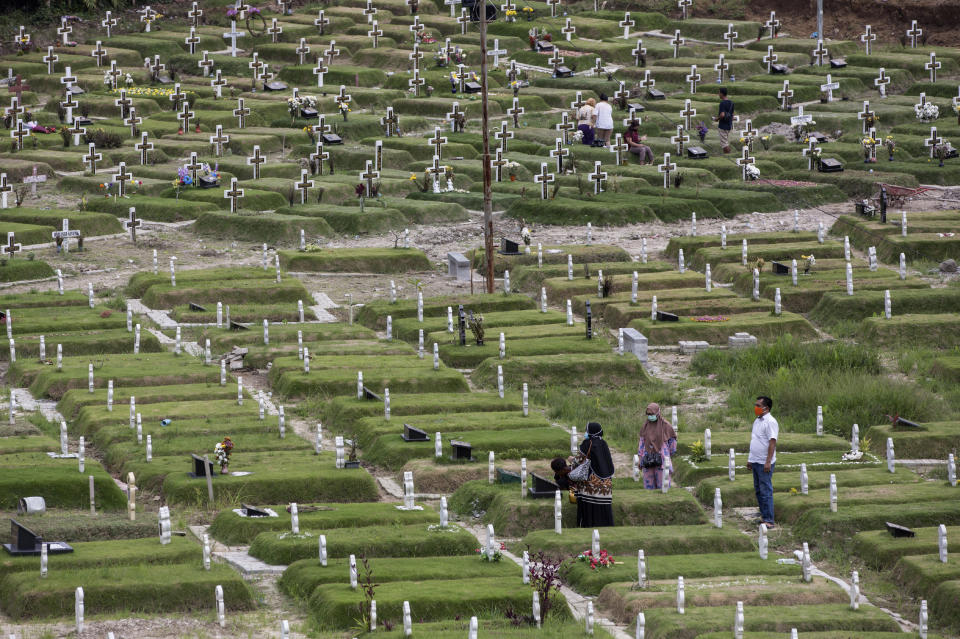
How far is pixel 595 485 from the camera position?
973 inches

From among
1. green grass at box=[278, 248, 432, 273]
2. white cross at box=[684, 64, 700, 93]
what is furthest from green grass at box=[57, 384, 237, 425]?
white cross at box=[684, 64, 700, 93]

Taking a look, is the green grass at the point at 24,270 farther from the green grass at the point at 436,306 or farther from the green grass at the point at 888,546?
the green grass at the point at 888,546

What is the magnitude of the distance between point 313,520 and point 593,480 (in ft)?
13.9

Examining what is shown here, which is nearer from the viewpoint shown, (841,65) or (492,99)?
(492,99)

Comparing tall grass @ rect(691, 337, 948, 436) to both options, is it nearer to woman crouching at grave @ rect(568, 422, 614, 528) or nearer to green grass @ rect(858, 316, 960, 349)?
green grass @ rect(858, 316, 960, 349)

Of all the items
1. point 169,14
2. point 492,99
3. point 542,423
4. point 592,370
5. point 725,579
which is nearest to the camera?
point 725,579

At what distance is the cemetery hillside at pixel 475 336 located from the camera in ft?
71.8

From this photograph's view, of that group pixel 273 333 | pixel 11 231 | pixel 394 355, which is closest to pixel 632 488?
pixel 394 355

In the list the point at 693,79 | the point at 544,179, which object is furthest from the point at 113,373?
the point at 693,79

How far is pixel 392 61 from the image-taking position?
247 ft

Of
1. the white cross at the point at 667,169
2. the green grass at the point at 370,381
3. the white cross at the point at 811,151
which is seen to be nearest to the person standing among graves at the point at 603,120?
the white cross at the point at 667,169

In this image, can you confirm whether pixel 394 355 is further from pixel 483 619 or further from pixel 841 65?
pixel 841 65

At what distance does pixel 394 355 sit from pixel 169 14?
53.9m

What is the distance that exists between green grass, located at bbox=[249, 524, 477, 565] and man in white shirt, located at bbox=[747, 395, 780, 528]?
473cm
